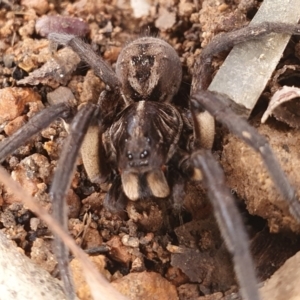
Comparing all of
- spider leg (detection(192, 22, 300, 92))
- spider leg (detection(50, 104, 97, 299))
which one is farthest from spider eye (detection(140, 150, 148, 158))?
spider leg (detection(192, 22, 300, 92))

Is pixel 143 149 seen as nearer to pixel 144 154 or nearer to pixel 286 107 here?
pixel 144 154

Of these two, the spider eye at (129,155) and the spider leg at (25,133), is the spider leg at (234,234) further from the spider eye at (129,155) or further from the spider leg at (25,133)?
the spider leg at (25,133)

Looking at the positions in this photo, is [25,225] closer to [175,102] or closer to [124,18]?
[175,102]

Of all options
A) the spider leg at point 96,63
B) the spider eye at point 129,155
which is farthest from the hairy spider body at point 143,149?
the spider leg at point 96,63

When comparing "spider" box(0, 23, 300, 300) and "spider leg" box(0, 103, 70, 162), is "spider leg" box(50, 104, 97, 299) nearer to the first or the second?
"spider" box(0, 23, 300, 300)

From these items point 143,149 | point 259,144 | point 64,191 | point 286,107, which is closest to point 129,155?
point 143,149

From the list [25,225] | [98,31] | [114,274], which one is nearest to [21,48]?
[98,31]

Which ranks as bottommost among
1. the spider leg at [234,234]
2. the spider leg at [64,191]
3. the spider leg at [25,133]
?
the spider leg at [234,234]
